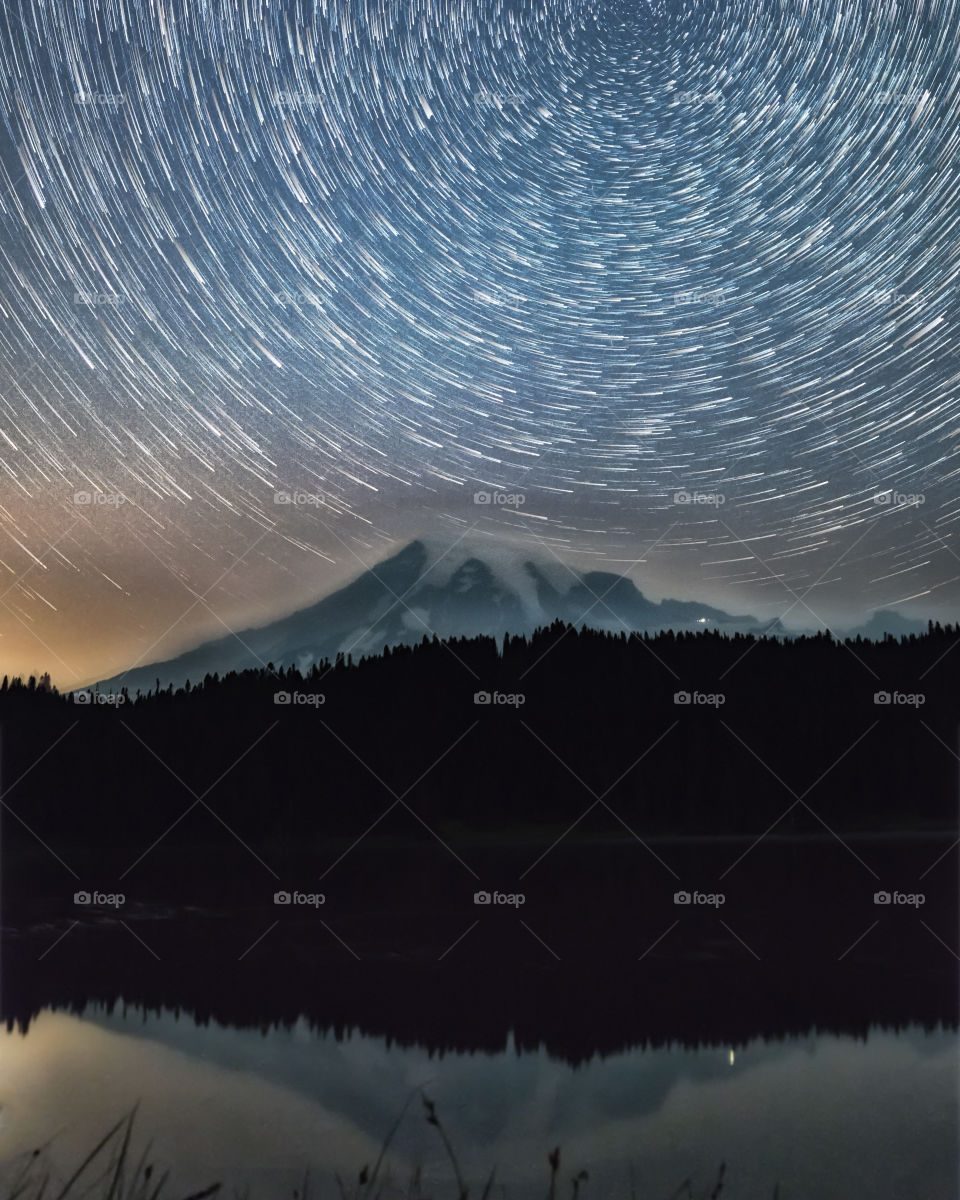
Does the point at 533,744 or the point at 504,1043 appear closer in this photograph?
the point at 504,1043

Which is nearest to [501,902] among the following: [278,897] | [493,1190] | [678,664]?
[278,897]

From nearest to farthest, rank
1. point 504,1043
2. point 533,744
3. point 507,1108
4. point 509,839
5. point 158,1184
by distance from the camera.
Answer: point 158,1184
point 507,1108
point 504,1043
point 509,839
point 533,744

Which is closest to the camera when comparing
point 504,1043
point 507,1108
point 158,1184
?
point 158,1184

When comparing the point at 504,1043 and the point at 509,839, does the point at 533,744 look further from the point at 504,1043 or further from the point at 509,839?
the point at 504,1043

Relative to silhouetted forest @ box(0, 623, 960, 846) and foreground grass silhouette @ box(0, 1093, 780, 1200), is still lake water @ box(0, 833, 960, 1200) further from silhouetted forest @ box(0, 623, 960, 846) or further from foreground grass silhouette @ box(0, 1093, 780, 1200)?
silhouetted forest @ box(0, 623, 960, 846)

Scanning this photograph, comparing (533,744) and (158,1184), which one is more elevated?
(533,744)

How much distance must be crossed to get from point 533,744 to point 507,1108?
33817 mm

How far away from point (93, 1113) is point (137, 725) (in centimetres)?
2688

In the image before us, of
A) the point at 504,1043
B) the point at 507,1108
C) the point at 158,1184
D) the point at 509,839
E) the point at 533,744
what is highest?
Answer: the point at 533,744

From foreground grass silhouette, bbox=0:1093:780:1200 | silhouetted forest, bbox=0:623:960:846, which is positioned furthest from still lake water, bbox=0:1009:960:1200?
silhouetted forest, bbox=0:623:960:846

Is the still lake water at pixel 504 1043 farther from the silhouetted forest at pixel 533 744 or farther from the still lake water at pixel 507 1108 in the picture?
the silhouetted forest at pixel 533 744

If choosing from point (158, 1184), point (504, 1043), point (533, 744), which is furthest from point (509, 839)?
point (158, 1184)

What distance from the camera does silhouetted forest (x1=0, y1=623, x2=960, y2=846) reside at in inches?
1425

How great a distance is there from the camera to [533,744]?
44.5m
